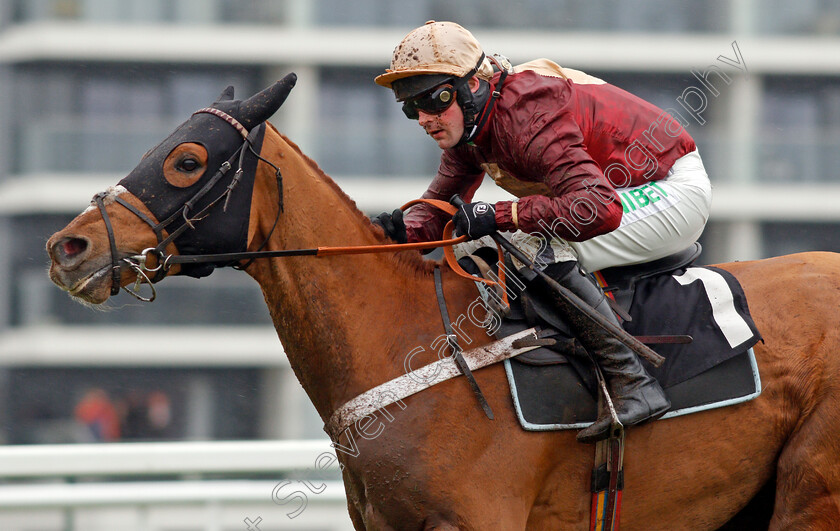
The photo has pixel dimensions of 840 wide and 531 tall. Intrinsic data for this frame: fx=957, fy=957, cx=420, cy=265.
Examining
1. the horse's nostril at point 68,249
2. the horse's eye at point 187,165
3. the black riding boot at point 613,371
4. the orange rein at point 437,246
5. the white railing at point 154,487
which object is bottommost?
the white railing at point 154,487

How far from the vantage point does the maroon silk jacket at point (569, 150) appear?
10.8 feet

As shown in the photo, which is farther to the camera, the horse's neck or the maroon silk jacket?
the horse's neck

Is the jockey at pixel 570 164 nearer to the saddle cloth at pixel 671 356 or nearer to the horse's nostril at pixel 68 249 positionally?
the saddle cloth at pixel 671 356

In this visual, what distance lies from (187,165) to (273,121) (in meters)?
11.3

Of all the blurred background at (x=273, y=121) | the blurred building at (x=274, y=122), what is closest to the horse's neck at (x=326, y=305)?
the blurred background at (x=273, y=121)

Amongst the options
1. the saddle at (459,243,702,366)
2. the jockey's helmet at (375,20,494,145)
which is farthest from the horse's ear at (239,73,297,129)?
the saddle at (459,243,702,366)

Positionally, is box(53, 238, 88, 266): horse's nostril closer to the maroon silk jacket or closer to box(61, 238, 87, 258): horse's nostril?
box(61, 238, 87, 258): horse's nostril

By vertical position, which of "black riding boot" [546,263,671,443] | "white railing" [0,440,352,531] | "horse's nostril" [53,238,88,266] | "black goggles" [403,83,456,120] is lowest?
"white railing" [0,440,352,531]

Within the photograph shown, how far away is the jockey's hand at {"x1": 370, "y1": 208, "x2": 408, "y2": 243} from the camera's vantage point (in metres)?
3.87

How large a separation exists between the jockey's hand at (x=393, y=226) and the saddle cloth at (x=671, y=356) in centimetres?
65

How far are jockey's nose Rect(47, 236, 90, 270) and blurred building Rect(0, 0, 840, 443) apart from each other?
10.8m

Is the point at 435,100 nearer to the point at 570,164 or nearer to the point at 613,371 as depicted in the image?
the point at 570,164

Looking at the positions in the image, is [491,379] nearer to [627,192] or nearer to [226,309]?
[627,192]

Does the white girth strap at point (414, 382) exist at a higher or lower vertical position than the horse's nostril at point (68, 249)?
lower
